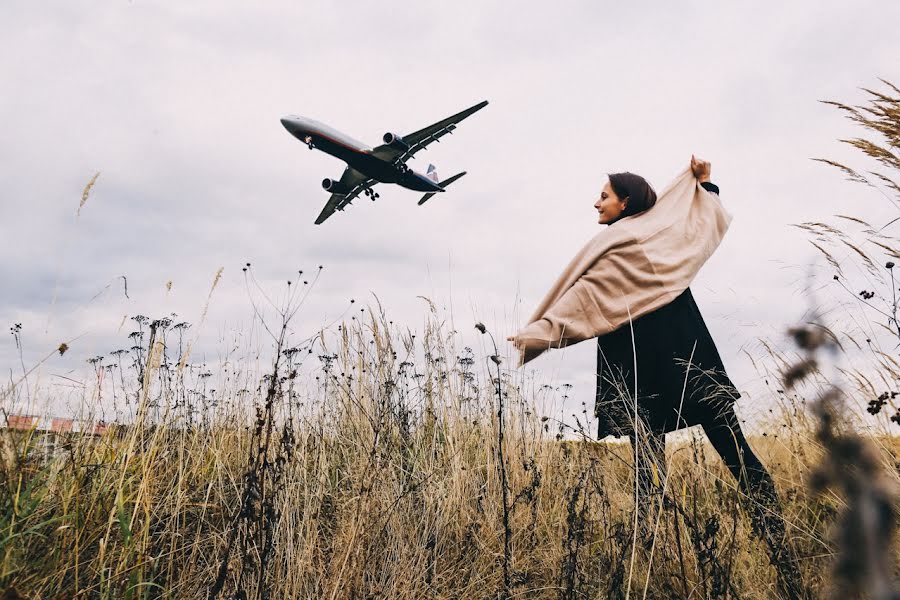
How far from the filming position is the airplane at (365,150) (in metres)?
16.2

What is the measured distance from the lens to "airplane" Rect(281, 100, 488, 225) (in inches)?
637

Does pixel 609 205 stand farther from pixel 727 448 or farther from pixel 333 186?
pixel 333 186

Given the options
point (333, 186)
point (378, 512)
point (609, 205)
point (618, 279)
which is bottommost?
point (378, 512)

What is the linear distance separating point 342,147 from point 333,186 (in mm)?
1726

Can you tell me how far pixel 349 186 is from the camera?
18.6 meters

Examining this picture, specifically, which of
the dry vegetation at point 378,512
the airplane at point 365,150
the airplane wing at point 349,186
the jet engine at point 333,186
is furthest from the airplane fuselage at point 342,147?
the dry vegetation at point 378,512

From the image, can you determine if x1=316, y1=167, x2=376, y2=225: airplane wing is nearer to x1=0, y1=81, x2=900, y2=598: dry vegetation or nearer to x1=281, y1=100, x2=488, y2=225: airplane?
x1=281, y1=100, x2=488, y2=225: airplane

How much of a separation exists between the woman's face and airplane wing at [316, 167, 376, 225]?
15397 mm

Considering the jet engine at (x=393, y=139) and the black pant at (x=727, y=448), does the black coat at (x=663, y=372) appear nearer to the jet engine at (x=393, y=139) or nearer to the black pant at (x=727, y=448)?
the black pant at (x=727, y=448)

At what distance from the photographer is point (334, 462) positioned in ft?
11.8

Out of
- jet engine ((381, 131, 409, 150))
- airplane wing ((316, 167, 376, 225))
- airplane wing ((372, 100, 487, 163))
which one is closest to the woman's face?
airplane wing ((372, 100, 487, 163))

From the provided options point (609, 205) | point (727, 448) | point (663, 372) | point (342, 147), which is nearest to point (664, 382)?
point (663, 372)

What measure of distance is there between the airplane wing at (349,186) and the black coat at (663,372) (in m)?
15.8

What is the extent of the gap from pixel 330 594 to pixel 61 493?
1.16 meters
